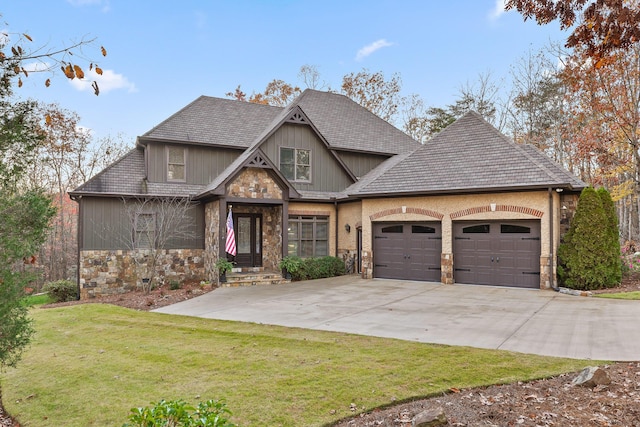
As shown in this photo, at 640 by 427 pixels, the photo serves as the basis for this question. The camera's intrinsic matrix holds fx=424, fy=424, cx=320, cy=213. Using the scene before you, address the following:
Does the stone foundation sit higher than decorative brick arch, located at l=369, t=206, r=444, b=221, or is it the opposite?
decorative brick arch, located at l=369, t=206, r=444, b=221

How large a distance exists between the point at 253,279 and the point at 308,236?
3.55m

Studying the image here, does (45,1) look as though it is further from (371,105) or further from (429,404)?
(371,105)

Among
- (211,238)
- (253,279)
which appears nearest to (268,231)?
(211,238)

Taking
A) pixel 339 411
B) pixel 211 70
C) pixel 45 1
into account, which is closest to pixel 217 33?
pixel 211 70

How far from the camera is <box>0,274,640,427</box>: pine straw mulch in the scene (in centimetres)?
410

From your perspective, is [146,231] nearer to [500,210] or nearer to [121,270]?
[121,270]

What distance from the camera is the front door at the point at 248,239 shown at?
17.7m

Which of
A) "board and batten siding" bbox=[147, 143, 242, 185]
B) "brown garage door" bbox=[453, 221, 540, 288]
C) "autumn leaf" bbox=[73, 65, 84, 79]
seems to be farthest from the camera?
"board and batten siding" bbox=[147, 143, 242, 185]

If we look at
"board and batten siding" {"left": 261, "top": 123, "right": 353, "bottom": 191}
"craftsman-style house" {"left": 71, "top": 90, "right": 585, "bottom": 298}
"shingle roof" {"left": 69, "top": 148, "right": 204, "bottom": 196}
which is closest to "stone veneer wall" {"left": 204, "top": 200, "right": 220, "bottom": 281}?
"craftsman-style house" {"left": 71, "top": 90, "right": 585, "bottom": 298}

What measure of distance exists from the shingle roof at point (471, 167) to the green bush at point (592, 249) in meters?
0.82

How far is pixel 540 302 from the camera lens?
10.8m

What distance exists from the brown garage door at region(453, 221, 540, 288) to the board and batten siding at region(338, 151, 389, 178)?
705 centimetres

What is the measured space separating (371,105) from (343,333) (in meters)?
26.8

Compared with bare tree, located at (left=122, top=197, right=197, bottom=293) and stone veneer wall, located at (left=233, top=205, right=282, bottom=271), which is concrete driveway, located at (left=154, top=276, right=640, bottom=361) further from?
bare tree, located at (left=122, top=197, right=197, bottom=293)
